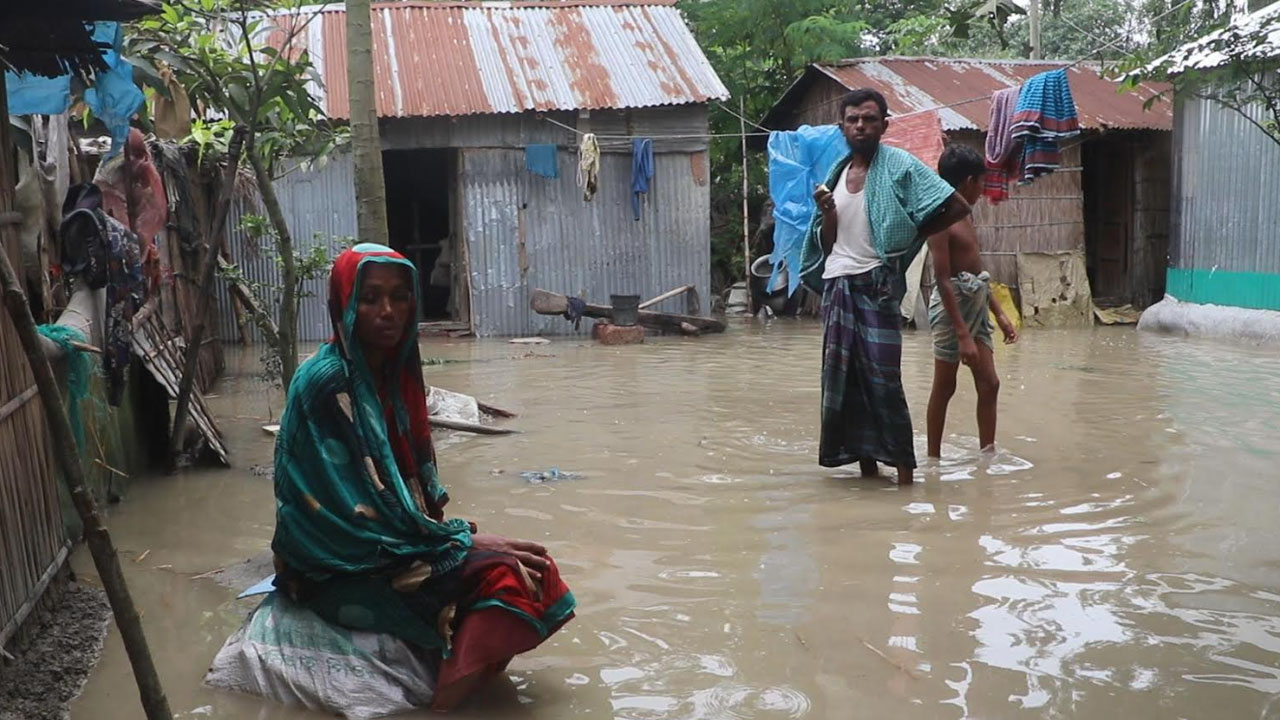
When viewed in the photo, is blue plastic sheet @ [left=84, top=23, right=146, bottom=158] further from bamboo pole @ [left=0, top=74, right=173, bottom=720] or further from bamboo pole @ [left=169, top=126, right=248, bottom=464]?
bamboo pole @ [left=0, top=74, right=173, bottom=720]

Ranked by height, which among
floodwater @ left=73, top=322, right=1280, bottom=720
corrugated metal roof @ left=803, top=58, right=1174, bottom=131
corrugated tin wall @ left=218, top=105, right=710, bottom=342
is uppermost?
corrugated metal roof @ left=803, top=58, right=1174, bottom=131

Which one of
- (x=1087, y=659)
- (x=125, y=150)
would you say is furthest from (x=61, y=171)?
(x=1087, y=659)

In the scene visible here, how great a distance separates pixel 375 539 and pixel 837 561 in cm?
188

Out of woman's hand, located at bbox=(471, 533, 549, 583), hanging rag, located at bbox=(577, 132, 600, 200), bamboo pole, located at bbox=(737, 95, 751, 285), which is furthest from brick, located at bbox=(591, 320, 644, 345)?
woman's hand, located at bbox=(471, 533, 549, 583)

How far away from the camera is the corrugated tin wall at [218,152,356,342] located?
1277 centimetres

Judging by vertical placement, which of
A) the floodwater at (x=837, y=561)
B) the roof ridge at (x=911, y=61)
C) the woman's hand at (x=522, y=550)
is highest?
the roof ridge at (x=911, y=61)

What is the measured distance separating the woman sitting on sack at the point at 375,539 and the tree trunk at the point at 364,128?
2.72 meters

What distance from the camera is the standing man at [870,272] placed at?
5.04m

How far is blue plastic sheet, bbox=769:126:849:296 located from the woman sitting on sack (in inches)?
400

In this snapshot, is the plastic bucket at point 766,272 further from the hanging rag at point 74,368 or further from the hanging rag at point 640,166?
the hanging rag at point 74,368

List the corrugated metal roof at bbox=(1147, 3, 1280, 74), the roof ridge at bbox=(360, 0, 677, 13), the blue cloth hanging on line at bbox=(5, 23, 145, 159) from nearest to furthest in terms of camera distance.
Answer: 1. the corrugated metal roof at bbox=(1147, 3, 1280, 74)
2. the blue cloth hanging on line at bbox=(5, 23, 145, 159)
3. the roof ridge at bbox=(360, 0, 677, 13)

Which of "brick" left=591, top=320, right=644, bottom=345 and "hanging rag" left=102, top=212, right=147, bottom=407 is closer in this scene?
"hanging rag" left=102, top=212, right=147, bottom=407

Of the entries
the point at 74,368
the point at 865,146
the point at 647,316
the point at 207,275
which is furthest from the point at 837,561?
the point at 647,316

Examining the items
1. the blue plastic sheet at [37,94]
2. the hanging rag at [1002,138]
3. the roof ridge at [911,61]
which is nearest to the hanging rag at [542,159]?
the roof ridge at [911,61]
